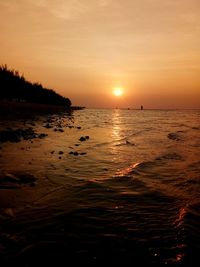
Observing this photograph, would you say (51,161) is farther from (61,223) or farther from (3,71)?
(3,71)

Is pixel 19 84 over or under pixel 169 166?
over

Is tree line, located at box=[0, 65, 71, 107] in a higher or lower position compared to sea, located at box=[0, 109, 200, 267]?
higher

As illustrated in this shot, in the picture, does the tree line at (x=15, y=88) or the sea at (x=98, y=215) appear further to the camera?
the tree line at (x=15, y=88)

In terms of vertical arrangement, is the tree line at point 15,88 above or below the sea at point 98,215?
above

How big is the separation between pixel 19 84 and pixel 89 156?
190 feet

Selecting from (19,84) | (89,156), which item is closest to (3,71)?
(19,84)

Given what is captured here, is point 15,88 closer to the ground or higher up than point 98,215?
higher up

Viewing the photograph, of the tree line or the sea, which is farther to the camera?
the tree line

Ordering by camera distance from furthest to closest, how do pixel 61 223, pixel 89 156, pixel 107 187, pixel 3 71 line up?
pixel 3 71
pixel 89 156
pixel 107 187
pixel 61 223

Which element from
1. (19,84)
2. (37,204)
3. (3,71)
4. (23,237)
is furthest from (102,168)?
(19,84)

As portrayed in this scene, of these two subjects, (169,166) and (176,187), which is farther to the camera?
(169,166)

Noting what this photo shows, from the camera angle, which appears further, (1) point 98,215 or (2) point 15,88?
(2) point 15,88

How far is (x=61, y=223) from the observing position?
473 centimetres

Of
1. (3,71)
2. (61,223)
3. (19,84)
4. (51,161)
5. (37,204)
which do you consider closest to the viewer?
(61,223)
